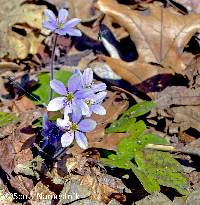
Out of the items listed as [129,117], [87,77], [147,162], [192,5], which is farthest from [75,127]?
[192,5]

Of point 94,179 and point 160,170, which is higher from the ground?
point 160,170

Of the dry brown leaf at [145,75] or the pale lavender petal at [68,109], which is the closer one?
the pale lavender petal at [68,109]

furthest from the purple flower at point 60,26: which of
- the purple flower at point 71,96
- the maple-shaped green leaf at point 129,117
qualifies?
the maple-shaped green leaf at point 129,117

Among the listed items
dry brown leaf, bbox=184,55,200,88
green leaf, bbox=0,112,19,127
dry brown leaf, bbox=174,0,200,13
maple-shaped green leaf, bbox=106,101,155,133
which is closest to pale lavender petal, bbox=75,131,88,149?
maple-shaped green leaf, bbox=106,101,155,133

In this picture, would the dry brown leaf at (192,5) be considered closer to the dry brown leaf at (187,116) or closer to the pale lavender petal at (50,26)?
the dry brown leaf at (187,116)

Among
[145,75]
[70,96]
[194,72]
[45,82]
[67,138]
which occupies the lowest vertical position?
[45,82]

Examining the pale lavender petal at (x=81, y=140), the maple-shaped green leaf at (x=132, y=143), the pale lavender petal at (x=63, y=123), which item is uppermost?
the pale lavender petal at (x=63, y=123)

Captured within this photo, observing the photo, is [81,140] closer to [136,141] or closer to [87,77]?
[87,77]
